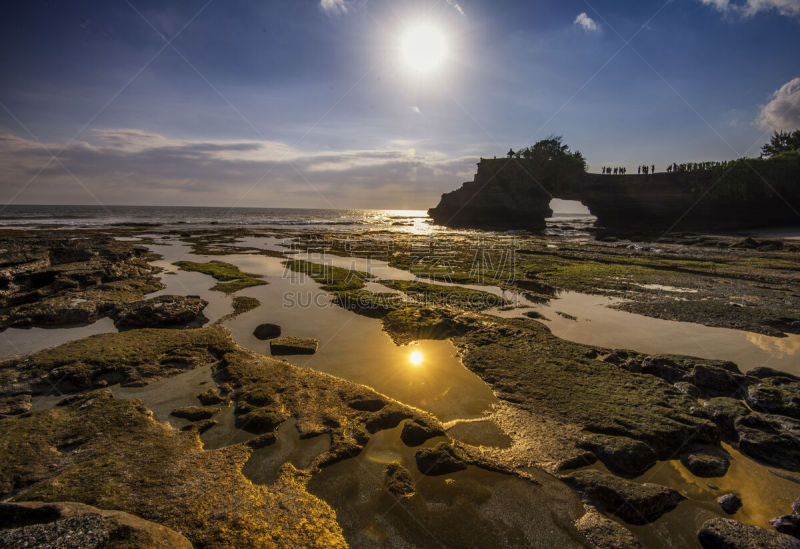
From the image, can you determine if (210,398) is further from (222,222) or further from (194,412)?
(222,222)

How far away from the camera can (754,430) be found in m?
5.11

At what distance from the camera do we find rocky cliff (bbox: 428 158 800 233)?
56.2 metres

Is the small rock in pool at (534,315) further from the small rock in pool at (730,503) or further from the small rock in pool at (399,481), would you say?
the small rock in pool at (399,481)

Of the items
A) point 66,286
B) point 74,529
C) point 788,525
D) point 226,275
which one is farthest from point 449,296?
point 66,286

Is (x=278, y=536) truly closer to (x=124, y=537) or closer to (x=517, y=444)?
(x=124, y=537)

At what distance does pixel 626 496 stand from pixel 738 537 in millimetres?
984

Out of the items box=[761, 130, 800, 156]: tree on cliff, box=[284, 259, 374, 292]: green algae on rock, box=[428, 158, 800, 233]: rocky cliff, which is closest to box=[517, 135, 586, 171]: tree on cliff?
box=[428, 158, 800, 233]: rocky cliff

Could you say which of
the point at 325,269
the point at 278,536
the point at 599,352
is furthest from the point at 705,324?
the point at 325,269

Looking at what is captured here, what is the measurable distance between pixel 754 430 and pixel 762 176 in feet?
241

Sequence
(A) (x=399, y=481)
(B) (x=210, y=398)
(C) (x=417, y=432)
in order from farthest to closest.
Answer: (B) (x=210, y=398)
(C) (x=417, y=432)
(A) (x=399, y=481)

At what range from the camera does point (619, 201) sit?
7225cm

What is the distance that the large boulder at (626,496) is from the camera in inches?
153

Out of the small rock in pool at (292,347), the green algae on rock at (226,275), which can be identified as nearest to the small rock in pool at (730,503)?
the small rock in pool at (292,347)

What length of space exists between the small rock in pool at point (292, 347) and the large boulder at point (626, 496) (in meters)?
6.00
